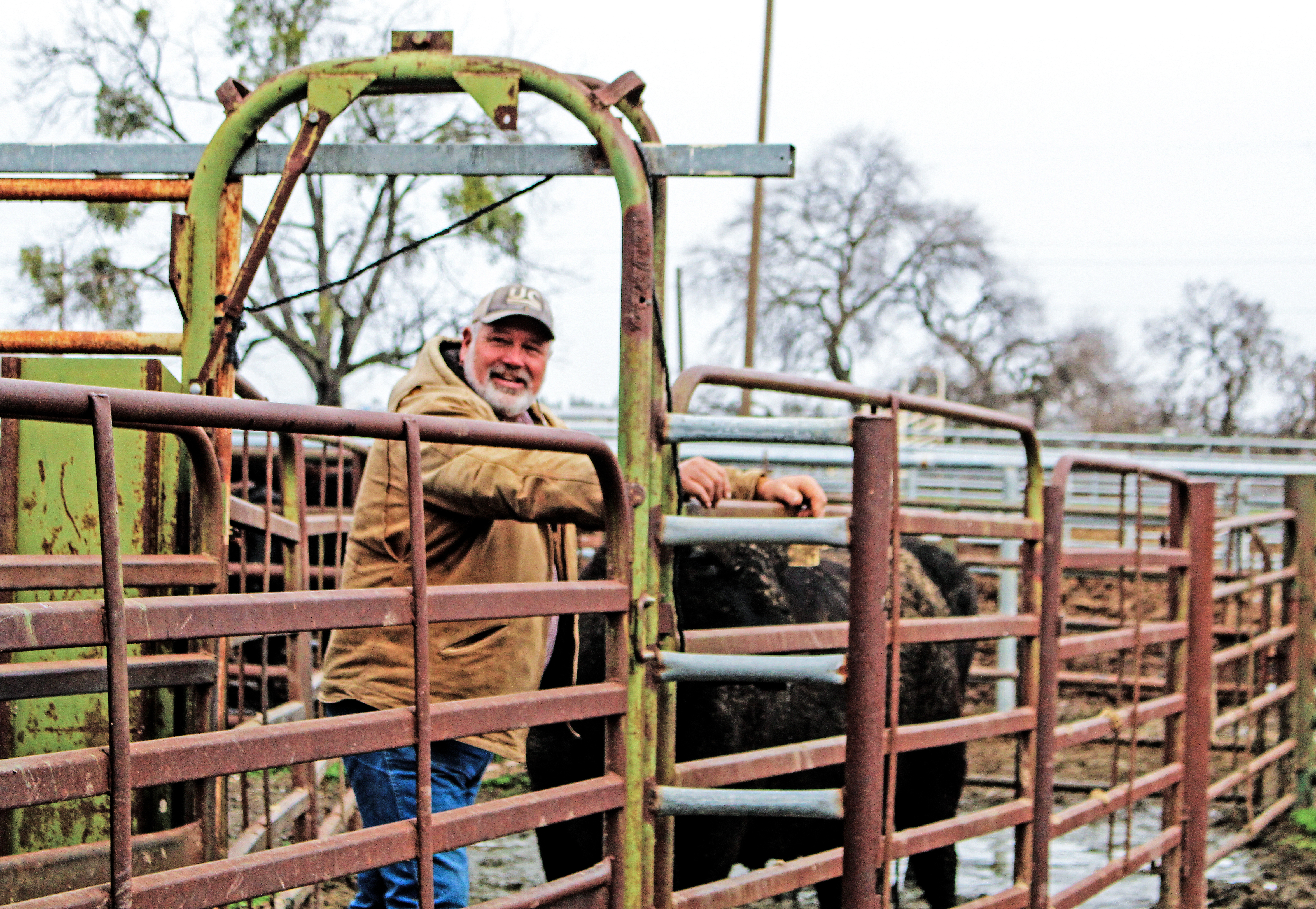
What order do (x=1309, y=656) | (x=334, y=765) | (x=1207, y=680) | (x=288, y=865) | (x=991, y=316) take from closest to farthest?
(x=288, y=865), (x=1207, y=680), (x=334, y=765), (x=1309, y=656), (x=991, y=316)

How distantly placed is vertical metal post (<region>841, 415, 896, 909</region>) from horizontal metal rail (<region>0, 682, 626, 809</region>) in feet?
2.17

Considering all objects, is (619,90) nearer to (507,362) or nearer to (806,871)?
(507,362)

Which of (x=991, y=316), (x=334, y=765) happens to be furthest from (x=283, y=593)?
(x=991, y=316)

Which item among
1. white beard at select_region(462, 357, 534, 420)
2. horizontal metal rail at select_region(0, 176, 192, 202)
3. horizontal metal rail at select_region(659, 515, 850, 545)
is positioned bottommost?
horizontal metal rail at select_region(659, 515, 850, 545)

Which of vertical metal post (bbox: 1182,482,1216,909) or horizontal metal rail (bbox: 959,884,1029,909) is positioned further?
vertical metal post (bbox: 1182,482,1216,909)

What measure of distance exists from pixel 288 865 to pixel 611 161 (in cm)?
154

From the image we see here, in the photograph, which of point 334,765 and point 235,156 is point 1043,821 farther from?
point 334,765

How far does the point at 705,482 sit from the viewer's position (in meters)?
2.80

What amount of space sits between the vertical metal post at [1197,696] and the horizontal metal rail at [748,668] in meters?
2.33

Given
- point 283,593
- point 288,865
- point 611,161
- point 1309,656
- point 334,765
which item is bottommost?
point 334,765

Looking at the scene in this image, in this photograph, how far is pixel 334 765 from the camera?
5883mm

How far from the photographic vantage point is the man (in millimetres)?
2566

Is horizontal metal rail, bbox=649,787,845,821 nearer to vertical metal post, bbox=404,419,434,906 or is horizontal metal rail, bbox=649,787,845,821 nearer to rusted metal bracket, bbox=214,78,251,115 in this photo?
vertical metal post, bbox=404,419,434,906

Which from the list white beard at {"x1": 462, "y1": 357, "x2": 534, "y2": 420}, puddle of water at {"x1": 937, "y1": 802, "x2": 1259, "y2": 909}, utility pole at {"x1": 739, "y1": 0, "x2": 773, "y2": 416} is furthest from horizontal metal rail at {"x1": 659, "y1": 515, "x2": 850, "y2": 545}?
utility pole at {"x1": 739, "y1": 0, "x2": 773, "y2": 416}
